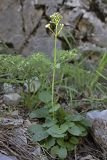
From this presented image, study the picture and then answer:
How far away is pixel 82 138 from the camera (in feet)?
6.90

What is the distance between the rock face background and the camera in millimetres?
3127

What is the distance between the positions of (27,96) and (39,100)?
9 centimetres

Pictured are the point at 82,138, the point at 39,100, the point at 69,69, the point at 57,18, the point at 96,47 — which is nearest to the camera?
the point at 57,18

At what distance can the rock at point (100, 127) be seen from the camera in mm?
2031

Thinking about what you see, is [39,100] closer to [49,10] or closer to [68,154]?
[68,154]

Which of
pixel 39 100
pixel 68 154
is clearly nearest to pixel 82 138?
pixel 68 154

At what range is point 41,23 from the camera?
3133mm

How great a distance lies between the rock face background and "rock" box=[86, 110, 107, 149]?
1.14 meters

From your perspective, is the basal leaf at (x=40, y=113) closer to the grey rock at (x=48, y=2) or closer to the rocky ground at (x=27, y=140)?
the rocky ground at (x=27, y=140)

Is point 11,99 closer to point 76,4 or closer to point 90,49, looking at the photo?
point 90,49

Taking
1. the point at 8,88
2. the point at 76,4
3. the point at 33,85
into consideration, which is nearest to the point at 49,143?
the point at 33,85

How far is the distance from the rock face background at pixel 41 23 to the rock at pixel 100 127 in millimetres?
1137

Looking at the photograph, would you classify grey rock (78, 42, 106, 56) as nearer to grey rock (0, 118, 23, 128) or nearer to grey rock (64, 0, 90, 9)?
grey rock (64, 0, 90, 9)

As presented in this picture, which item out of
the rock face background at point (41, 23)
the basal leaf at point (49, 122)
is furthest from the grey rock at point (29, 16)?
the basal leaf at point (49, 122)
